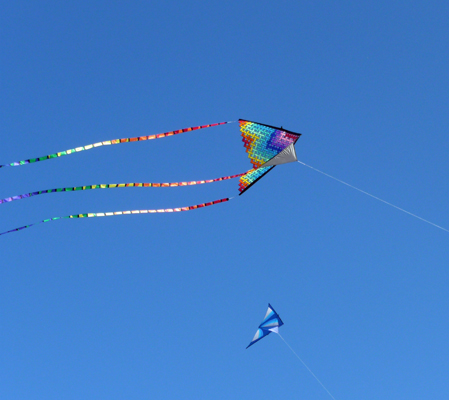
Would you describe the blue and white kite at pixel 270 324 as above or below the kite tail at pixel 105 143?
below

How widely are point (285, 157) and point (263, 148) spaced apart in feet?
2.76

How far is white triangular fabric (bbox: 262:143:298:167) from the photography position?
16.4 meters

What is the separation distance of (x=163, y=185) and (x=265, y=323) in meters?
10.3

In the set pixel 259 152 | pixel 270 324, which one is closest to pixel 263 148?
pixel 259 152

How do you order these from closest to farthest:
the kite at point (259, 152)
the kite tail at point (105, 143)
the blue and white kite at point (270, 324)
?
the kite tail at point (105, 143)
the kite at point (259, 152)
the blue and white kite at point (270, 324)

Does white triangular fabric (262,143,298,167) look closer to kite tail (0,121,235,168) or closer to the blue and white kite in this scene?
kite tail (0,121,235,168)

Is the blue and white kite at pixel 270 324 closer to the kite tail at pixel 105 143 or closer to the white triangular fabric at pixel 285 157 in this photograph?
the white triangular fabric at pixel 285 157

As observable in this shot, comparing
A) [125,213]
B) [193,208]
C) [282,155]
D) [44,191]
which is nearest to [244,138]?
[282,155]

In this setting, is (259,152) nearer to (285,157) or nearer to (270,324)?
(285,157)

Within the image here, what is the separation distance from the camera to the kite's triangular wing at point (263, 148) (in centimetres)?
1627

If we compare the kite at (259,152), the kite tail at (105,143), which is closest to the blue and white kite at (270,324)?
the kite at (259,152)

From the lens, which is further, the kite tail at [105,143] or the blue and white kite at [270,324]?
the blue and white kite at [270,324]

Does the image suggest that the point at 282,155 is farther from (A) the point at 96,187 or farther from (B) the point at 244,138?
(A) the point at 96,187

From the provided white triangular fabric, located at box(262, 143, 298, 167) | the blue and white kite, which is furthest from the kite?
the blue and white kite
